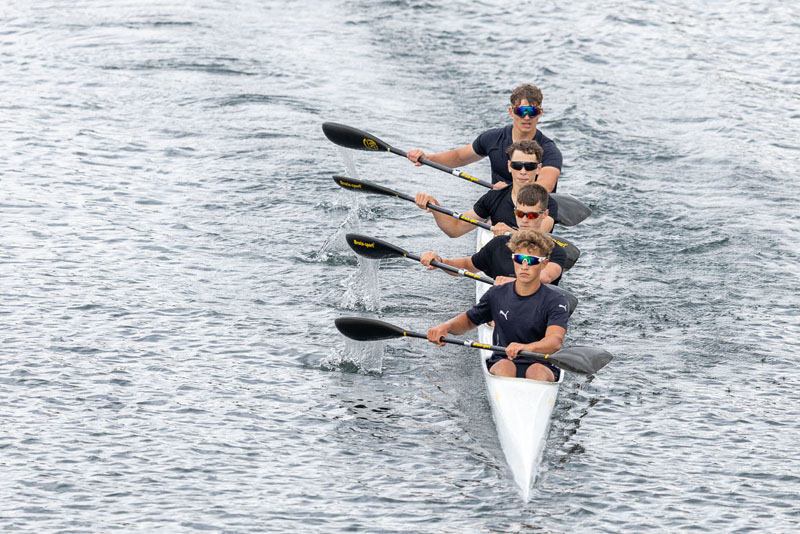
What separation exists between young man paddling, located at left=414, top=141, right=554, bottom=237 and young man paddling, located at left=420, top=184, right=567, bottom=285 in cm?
31

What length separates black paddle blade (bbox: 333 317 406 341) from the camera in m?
9.46

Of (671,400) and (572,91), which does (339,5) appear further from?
(671,400)

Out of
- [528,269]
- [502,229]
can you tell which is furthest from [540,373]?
[502,229]

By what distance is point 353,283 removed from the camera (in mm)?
11930

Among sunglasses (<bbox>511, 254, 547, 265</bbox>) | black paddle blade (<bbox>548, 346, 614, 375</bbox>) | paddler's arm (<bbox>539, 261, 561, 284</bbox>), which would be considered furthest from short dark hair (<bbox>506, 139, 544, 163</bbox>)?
black paddle blade (<bbox>548, 346, 614, 375</bbox>)

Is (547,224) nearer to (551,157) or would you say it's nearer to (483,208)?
(483,208)

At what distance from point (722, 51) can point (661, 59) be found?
4.77ft

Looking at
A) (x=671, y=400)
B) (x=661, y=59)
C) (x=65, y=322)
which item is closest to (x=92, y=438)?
(x=65, y=322)

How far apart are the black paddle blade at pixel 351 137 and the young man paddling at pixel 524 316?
465 centimetres

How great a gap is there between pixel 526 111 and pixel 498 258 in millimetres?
1898

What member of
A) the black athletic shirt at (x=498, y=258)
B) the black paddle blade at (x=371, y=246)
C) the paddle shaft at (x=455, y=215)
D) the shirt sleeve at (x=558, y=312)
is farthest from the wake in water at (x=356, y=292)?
the shirt sleeve at (x=558, y=312)

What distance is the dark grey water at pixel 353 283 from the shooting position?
8062 mm

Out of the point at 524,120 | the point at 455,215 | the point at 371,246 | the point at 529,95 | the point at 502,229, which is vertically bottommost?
the point at 371,246

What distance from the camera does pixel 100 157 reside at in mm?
16156
